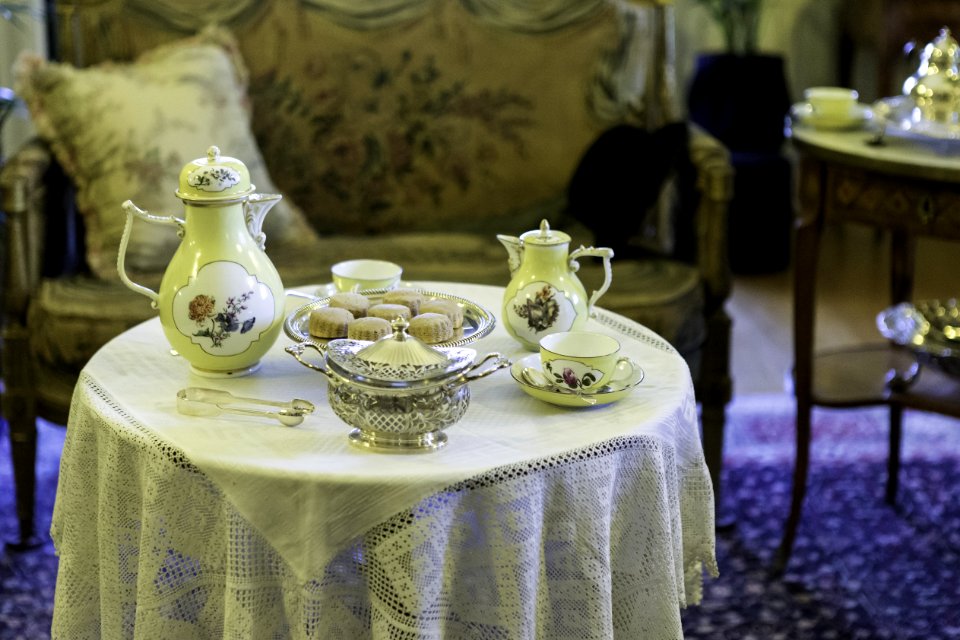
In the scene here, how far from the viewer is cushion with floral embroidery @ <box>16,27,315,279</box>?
8.11 ft

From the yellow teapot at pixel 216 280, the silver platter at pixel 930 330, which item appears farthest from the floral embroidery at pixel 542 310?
the silver platter at pixel 930 330

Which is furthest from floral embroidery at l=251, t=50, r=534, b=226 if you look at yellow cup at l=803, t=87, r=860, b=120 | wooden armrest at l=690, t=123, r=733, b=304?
yellow cup at l=803, t=87, r=860, b=120

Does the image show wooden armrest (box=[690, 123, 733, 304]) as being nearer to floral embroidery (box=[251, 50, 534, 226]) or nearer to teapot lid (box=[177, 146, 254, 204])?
floral embroidery (box=[251, 50, 534, 226])

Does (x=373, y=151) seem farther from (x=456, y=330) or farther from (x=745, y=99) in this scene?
(x=745, y=99)

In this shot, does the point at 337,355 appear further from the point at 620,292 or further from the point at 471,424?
the point at 620,292

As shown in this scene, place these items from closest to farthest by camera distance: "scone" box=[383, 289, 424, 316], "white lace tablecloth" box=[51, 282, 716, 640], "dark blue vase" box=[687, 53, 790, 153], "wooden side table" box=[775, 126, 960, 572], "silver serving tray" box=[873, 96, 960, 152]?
1. "white lace tablecloth" box=[51, 282, 716, 640]
2. "scone" box=[383, 289, 424, 316]
3. "wooden side table" box=[775, 126, 960, 572]
4. "silver serving tray" box=[873, 96, 960, 152]
5. "dark blue vase" box=[687, 53, 790, 153]

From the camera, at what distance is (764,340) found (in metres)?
3.58

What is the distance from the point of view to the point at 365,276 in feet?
5.92

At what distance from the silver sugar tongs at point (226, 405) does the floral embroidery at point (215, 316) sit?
0.27 ft

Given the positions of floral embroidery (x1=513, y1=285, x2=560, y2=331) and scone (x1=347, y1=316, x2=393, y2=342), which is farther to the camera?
floral embroidery (x1=513, y1=285, x2=560, y2=331)

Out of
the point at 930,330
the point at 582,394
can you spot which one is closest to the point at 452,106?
the point at 930,330

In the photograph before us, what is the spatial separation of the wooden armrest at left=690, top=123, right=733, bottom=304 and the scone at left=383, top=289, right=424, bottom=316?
930 mm

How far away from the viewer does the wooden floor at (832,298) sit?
3.40 meters

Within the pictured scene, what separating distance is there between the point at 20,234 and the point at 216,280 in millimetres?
978
